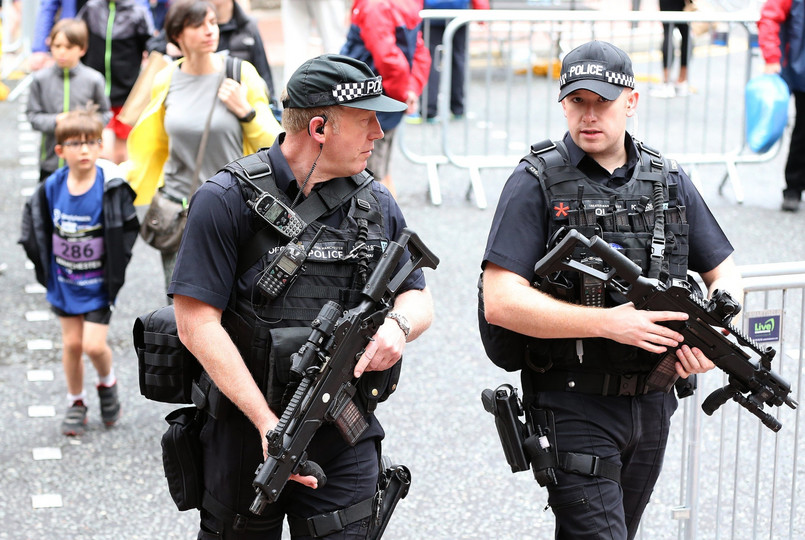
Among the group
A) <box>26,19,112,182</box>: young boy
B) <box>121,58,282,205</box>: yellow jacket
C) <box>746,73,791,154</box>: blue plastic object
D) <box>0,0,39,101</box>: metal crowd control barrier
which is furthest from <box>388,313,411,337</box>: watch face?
<box>0,0,39,101</box>: metal crowd control barrier

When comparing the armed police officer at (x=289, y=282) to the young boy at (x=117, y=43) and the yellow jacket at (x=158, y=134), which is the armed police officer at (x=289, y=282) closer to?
the yellow jacket at (x=158, y=134)

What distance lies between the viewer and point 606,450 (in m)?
3.59

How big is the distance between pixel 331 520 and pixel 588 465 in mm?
811

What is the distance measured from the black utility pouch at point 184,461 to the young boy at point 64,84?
434 centimetres

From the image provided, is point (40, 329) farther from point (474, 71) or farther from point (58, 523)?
point (474, 71)

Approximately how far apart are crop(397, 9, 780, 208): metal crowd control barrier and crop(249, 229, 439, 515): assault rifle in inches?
235

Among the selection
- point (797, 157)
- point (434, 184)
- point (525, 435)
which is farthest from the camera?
point (434, 184)

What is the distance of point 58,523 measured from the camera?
493cm

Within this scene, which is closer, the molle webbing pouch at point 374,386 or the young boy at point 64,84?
the molle webbing pouch at point 374,386

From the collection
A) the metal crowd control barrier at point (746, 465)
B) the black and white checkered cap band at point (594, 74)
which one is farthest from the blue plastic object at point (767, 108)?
the black and white checkered cap band at point (594, 74)

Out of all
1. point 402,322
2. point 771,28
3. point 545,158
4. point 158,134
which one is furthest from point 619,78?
point 771,28

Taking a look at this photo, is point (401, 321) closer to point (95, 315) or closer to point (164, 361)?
point (164, 361)

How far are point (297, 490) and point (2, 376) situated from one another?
3.61 m

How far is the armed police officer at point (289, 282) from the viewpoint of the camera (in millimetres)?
3268
